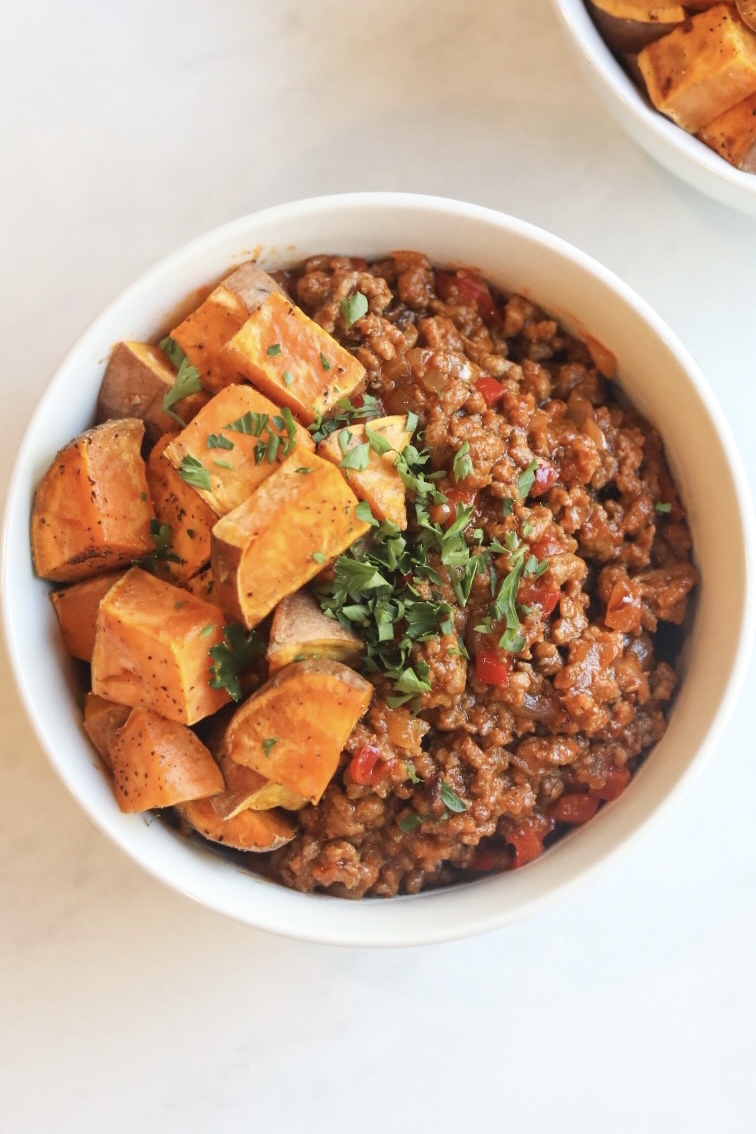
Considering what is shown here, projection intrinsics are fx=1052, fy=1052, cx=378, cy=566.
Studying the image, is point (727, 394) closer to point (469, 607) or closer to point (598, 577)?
point (598, 577)

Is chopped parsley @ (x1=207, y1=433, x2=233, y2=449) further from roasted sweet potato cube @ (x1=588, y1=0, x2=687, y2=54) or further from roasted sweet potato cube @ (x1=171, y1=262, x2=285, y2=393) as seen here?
roasted sweet potato cube @ (x1=588, y1=0, x2=687, y2=54)

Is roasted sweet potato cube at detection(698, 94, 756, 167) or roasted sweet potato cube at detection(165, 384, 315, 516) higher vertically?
roasted sweet potato cube at detection(165, 384, 315, 516)

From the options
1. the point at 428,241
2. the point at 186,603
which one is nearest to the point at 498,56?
the point at 428,241

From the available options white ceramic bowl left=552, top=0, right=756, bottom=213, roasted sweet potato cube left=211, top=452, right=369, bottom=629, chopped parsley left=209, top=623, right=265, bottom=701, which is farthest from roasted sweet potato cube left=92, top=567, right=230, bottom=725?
white ceramic bowl left=552, top=0, right=756, bottom=213

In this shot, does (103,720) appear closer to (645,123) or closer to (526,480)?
(526,480)

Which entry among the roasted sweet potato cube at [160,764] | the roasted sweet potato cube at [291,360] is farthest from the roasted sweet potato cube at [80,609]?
the roasted sweet potato cube at [291,360]

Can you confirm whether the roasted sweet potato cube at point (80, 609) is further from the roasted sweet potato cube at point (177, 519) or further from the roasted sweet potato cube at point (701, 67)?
the roasted sweet potato cube at point (701, 67)
